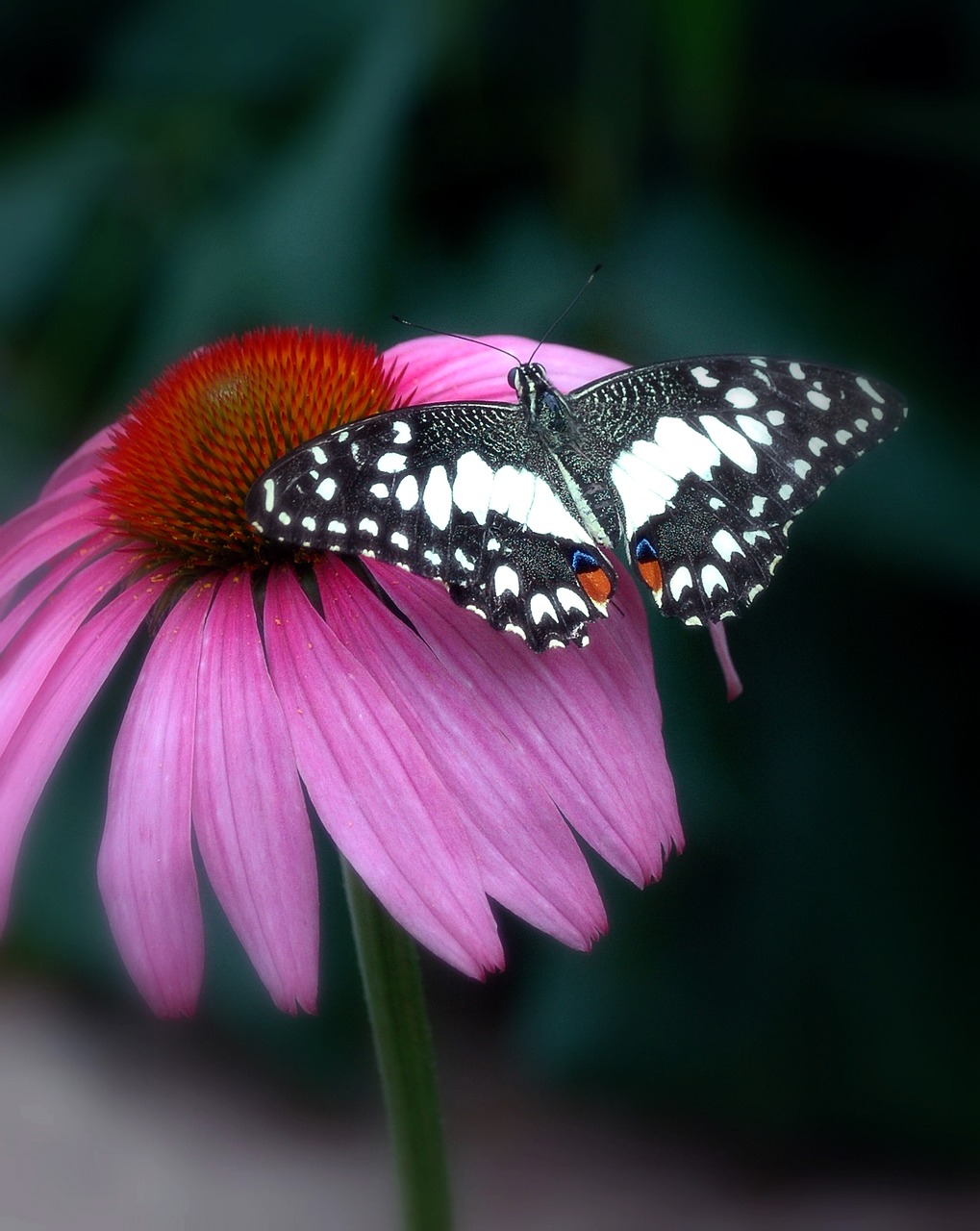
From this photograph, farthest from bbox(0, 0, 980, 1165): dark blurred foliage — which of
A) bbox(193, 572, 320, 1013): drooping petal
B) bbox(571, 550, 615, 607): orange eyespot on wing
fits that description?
bbox(193, 572, 320, 1013): drooping petal

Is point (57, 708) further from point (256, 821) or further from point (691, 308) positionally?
point (691, 308)

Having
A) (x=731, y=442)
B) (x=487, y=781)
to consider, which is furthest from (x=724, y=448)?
(x=487, y=781)

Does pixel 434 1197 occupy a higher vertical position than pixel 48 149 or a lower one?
lower

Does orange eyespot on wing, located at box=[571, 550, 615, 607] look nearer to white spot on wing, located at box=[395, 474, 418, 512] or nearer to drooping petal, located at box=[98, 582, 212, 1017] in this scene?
white spot on wing, located at box=[395, 474, 418, 512]

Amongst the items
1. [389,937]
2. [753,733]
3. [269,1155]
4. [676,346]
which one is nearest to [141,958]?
[389,937]

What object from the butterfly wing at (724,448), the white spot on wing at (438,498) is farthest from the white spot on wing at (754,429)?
the white spot on wing at (438,498)

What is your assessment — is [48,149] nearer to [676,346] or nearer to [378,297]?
[378,297]
